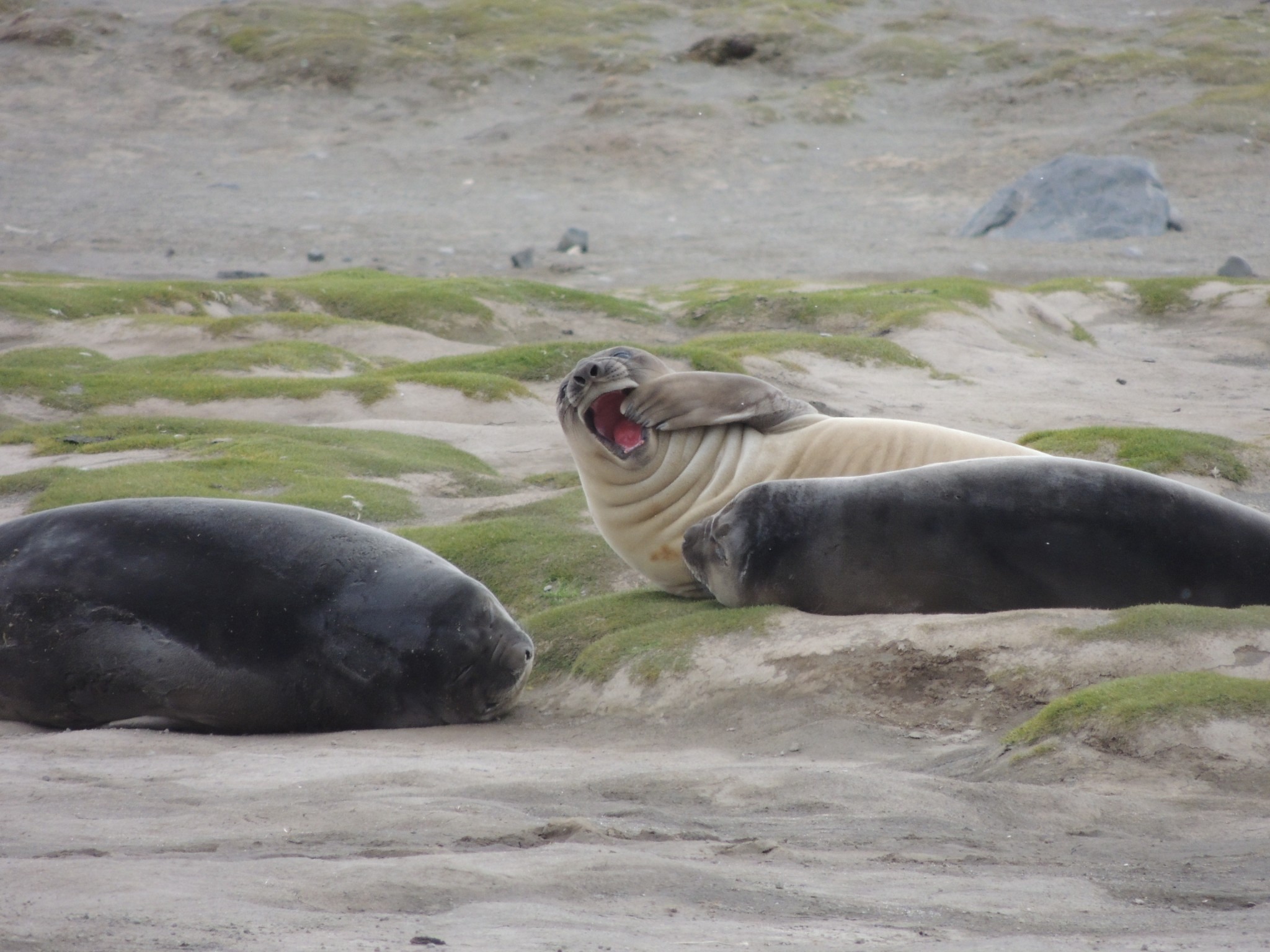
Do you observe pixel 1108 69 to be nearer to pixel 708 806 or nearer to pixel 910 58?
pixel 910 58

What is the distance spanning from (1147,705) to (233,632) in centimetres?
356

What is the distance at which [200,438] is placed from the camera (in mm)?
11742

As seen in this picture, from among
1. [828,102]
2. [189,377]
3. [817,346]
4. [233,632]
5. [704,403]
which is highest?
[704,403]

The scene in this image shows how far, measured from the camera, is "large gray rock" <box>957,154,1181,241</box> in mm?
25984

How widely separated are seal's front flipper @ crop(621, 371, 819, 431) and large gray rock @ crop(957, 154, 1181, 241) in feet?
68.0

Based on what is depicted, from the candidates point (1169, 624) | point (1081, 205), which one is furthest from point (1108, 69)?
point (1169, 624)

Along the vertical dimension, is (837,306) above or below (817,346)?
below

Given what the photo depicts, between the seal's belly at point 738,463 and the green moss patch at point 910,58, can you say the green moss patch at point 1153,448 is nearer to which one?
the seal's belly at point 738,463

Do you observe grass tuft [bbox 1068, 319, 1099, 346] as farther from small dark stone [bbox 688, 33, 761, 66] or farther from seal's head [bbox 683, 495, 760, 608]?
small dark stone [bbox 688, 33, 761, 66]

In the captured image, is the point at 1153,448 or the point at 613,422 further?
the point at 1153,448

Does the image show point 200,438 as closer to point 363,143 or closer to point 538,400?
point 538,400

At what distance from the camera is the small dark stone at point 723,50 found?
41438 mm

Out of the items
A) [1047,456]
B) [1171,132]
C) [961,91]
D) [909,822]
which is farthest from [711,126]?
[909,822]

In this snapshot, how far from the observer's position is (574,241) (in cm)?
2684
